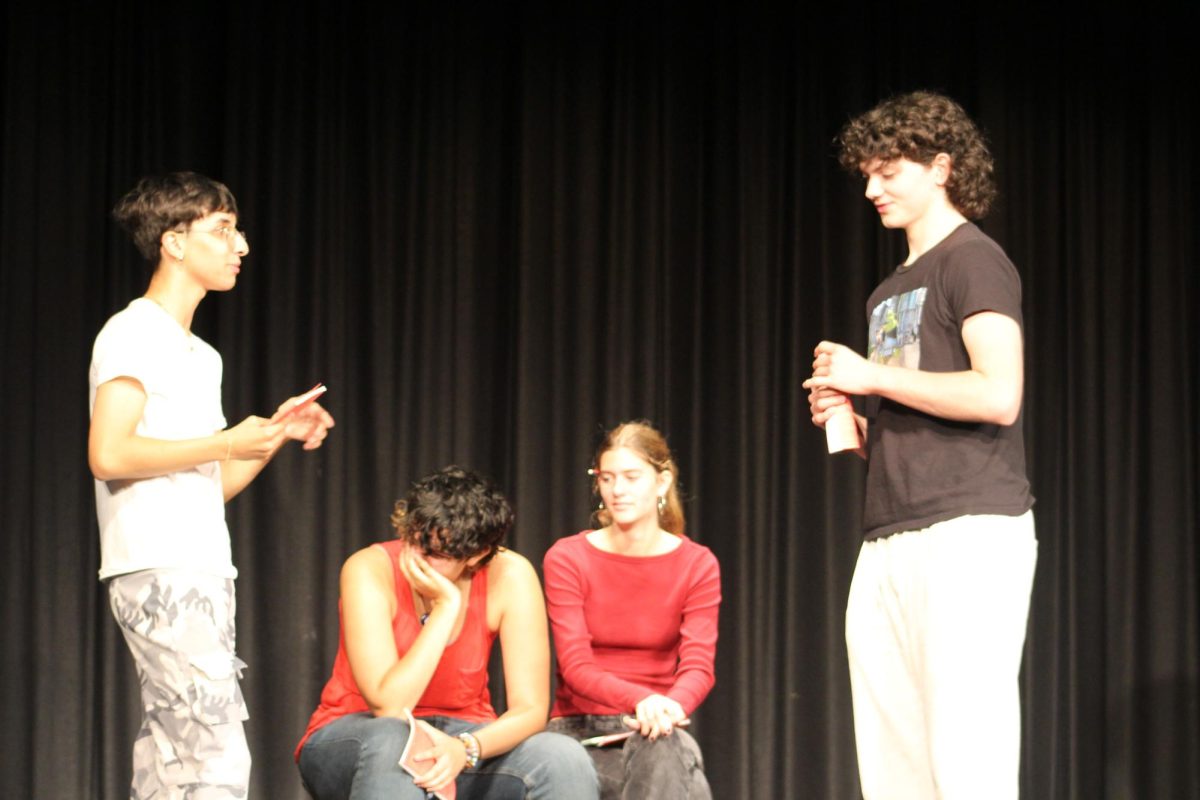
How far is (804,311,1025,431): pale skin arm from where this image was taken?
87.0 inches

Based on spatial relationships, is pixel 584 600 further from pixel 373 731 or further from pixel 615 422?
pixel 615 422

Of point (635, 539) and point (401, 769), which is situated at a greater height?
point (635, 539)

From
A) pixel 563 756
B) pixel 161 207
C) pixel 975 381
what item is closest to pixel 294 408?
pixel 161 207

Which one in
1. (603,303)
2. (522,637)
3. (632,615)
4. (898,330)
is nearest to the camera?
(898,330)

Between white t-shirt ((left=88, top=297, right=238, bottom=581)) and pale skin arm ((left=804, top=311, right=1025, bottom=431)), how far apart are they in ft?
4.21

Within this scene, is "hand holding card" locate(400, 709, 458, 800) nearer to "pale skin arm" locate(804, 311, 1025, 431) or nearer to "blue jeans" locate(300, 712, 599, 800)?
"blue jeans" locate(300, 712, 599, 800)

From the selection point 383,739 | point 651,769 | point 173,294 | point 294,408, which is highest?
point 173,294

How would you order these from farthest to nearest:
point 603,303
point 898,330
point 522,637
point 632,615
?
point 603,303 < point 632,615 < point 522,637 < point 898,330

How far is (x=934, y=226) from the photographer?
7.96 feet

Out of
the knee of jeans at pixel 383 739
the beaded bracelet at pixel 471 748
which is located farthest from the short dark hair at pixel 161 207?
the beaded bracelet at pixel 471 748

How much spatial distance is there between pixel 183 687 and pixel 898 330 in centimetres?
147

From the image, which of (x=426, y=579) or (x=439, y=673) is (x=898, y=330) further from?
(x=439, y=673)

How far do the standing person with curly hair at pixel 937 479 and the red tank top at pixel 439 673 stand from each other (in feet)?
2.80

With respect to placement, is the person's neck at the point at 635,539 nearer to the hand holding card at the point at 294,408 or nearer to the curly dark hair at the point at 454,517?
the curly dark hair at the point at 454,517
